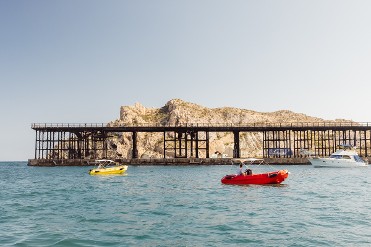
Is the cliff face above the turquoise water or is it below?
above

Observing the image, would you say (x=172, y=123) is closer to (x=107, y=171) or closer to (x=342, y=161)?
(x=342, y=161)

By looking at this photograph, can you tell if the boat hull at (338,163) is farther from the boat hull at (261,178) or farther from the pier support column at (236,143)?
the boat hull at (261,178)

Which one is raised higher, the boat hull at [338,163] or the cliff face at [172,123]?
the cliff face at [172,123]

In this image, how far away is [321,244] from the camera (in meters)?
15.9

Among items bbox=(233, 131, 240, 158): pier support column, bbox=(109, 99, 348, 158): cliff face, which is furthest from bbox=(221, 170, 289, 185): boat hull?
bbox=(109, 99, 348, 158): cliff face

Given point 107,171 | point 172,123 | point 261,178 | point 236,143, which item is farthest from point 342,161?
point 172,123

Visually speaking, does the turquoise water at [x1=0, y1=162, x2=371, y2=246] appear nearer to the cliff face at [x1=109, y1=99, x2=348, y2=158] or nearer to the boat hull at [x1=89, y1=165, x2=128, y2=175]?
the boat hull at [x1=89, y1=165, x2=128, y2=175]

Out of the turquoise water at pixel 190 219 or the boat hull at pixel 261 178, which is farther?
the boat hull at pixel 261 178

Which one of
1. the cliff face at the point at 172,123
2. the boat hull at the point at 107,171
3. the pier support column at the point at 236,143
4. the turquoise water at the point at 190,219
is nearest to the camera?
the turquoise water at the point at 190,219

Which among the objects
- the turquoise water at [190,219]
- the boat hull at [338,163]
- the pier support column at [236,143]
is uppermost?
Answer: the pier support column at [236,143]

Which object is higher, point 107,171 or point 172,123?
point 172,123

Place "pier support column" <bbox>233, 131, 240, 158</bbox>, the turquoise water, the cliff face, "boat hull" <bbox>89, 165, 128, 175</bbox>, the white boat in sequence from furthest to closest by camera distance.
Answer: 1. the cliff face
2. "pier support column" <bbox>233, 131, 240, 158</bbox>
3. the white boat
4. "boat hull" <bbox>89, 165, 128, 175</bbox>
5. the turquoise water

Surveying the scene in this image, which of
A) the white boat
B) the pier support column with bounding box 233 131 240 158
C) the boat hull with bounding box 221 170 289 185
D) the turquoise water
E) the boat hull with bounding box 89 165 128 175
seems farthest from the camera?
the pier support column with bounding box 233 131 240 158

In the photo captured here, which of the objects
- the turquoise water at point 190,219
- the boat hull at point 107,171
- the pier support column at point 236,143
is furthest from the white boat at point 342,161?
the turquoise water at point 190,219
